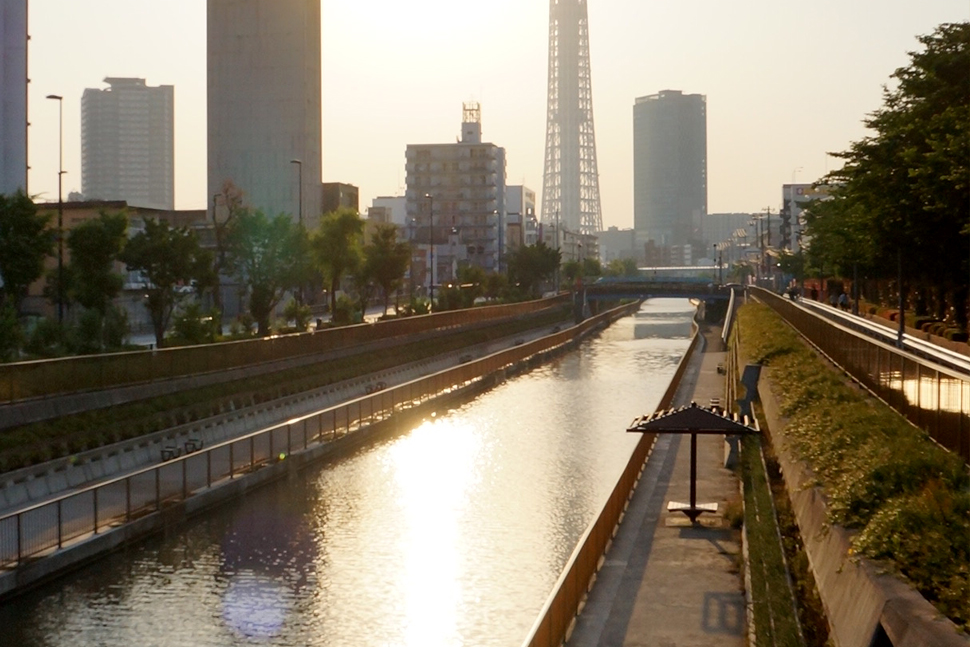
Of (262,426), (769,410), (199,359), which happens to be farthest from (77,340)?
(769,410)

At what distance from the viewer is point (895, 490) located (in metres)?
14.4

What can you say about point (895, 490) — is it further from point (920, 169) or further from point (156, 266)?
point (156, 266)

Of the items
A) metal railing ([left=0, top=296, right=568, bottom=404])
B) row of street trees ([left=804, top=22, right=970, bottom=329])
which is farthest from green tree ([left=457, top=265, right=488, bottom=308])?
row of street trees ([left=804, top=22, right=970, bottom=329])

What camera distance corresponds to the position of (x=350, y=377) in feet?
201

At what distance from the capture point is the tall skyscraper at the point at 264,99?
14775cm

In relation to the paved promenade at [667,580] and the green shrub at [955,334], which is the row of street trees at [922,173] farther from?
the paved promenade at [667,580]

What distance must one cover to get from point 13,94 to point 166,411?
2576 inches

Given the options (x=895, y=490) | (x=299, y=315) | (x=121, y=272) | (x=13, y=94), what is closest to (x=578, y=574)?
(x=895, y=490)

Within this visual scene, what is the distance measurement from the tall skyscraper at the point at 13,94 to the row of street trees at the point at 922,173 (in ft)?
224

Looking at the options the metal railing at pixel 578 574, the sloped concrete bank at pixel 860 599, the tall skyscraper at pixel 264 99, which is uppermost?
the tall skyscraper at pixel 264 99

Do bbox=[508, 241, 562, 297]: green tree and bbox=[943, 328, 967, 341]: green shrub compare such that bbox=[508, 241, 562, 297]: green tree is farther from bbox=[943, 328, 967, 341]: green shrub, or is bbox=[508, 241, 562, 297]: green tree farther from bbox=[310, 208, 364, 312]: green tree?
bbox=[943, 328, 967, 341]: green shrub

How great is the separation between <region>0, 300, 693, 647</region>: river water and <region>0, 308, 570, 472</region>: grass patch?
5.16 m

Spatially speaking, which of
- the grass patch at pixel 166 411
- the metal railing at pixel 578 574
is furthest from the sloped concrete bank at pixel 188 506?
the metal railing at pixel 578 574

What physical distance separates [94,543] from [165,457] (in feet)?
32.6
